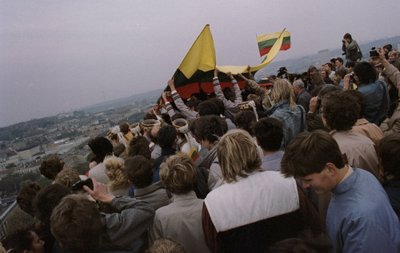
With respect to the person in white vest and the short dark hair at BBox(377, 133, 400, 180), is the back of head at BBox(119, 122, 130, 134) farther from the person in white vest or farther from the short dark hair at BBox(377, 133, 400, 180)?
the short dark hair at BBox(377, 133, 400, 180)

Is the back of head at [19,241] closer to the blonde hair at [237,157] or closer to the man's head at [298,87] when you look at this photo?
the blonde hair at [237,157]

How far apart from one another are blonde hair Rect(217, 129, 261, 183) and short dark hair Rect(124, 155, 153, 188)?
3.38 feet

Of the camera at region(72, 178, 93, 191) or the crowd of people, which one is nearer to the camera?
the crowd of people

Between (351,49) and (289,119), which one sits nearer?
(289,119)

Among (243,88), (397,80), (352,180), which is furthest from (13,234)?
(243,88)

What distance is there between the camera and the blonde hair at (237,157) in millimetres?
2672

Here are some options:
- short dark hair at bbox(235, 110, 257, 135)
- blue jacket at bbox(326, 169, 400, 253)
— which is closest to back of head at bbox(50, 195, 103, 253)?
blue jacket at bbox(326, 169, 400, 253)

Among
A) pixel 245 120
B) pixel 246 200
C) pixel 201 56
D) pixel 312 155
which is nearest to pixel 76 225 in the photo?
pixel 246 200

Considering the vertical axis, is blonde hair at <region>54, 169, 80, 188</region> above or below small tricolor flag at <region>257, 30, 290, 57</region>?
below

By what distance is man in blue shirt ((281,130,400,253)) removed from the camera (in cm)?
191

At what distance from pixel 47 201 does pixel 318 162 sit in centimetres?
218

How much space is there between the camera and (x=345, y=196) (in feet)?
6.88

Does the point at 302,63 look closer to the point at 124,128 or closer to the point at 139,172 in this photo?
the point at 124,128

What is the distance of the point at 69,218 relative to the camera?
7.52 feet
